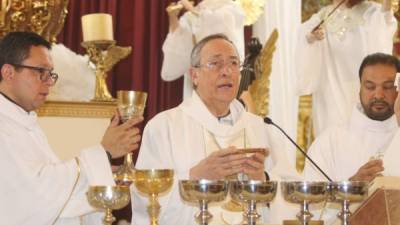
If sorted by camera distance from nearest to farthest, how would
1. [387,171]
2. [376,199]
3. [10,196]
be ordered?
[376,199] → [10,196] → [387,171]

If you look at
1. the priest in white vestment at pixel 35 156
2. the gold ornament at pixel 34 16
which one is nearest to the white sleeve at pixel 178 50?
the gold ornament at pixel 34 16

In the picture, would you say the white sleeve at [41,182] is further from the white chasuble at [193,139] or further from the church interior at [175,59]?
the church interior at [175,59]

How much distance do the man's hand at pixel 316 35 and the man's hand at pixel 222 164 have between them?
2.49 meters

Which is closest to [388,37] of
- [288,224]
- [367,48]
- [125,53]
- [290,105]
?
[367,48]

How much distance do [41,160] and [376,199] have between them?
60.1 inches

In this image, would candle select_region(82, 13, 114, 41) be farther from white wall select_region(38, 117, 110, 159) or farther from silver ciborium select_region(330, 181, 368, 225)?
silver ciborium select_region(330, 181, 368, 225)

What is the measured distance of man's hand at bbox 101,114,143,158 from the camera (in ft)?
10.9

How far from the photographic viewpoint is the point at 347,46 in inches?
244

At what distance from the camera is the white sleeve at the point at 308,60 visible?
617 cm

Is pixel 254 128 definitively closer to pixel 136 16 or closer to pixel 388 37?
pixel 388 37

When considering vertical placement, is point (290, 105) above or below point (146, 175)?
above

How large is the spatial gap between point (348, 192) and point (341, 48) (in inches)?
128

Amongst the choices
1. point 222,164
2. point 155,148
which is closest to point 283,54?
point 155,148

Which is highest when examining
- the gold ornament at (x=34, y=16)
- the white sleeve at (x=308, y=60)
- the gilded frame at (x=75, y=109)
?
the gold ornament at (x=34, y=16)
